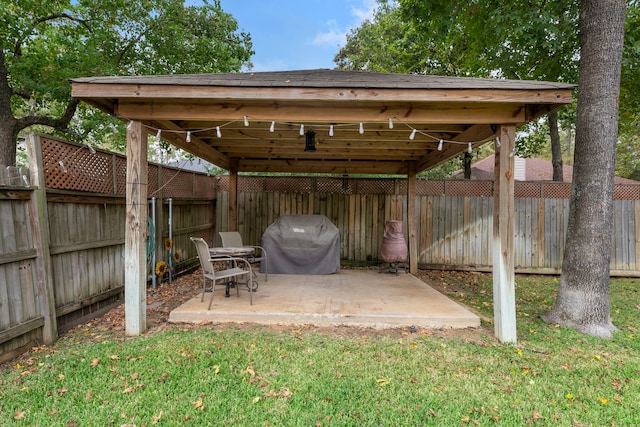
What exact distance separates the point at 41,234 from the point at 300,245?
11.9 ft

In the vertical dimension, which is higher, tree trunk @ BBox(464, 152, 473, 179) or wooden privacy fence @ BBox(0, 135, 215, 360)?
tree trunk @ BBox(464, 152, 473, 179)

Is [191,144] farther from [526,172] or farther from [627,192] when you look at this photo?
[526,172]

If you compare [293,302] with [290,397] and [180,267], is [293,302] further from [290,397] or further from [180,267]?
[180,267]

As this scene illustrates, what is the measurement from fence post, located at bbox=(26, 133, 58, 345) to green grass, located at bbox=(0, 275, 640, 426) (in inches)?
12.5

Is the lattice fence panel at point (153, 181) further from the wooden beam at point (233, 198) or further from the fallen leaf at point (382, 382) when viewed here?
the fallen leaf at point (382, 382)

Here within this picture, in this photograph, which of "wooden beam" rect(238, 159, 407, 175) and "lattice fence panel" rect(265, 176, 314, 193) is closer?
"wooden beam" rect(238, 159, 407, 175)

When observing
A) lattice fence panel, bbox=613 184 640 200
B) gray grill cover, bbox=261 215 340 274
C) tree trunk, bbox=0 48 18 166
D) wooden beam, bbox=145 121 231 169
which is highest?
tree trunk, bbox=0 48 18 166

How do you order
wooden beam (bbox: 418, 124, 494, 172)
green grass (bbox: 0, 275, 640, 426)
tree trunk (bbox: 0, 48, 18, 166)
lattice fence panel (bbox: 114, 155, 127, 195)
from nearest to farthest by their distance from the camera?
green grass (bbox: 0, 275, 640, 426) → wooden beam (bbox: 418, 124, 494, 172) → lattice fence panel (bbox: 114, 155, 127, 195) → tree trunk (bbox: 0, 48, 18, 166)

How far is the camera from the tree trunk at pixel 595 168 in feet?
10.7

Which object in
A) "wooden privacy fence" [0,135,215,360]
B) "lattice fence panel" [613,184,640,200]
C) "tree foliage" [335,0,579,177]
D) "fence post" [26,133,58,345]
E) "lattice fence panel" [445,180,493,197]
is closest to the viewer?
"wooden privacy fence" [0,135,215,360]

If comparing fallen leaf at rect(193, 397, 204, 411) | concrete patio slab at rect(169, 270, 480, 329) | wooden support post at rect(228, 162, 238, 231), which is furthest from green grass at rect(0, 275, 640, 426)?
wooden support post at rect(228, 162, 238, 231)

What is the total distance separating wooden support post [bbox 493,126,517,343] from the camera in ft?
10.4

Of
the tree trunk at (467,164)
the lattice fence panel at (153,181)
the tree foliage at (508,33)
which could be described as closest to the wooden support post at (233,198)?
the lattice fence panel at (153,181)

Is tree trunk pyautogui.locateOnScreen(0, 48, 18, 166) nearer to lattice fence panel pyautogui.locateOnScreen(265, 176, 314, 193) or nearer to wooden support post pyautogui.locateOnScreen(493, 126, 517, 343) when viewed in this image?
lattice fence panel pyautogui.locateOnScreen(265, 176, 314, 193)
